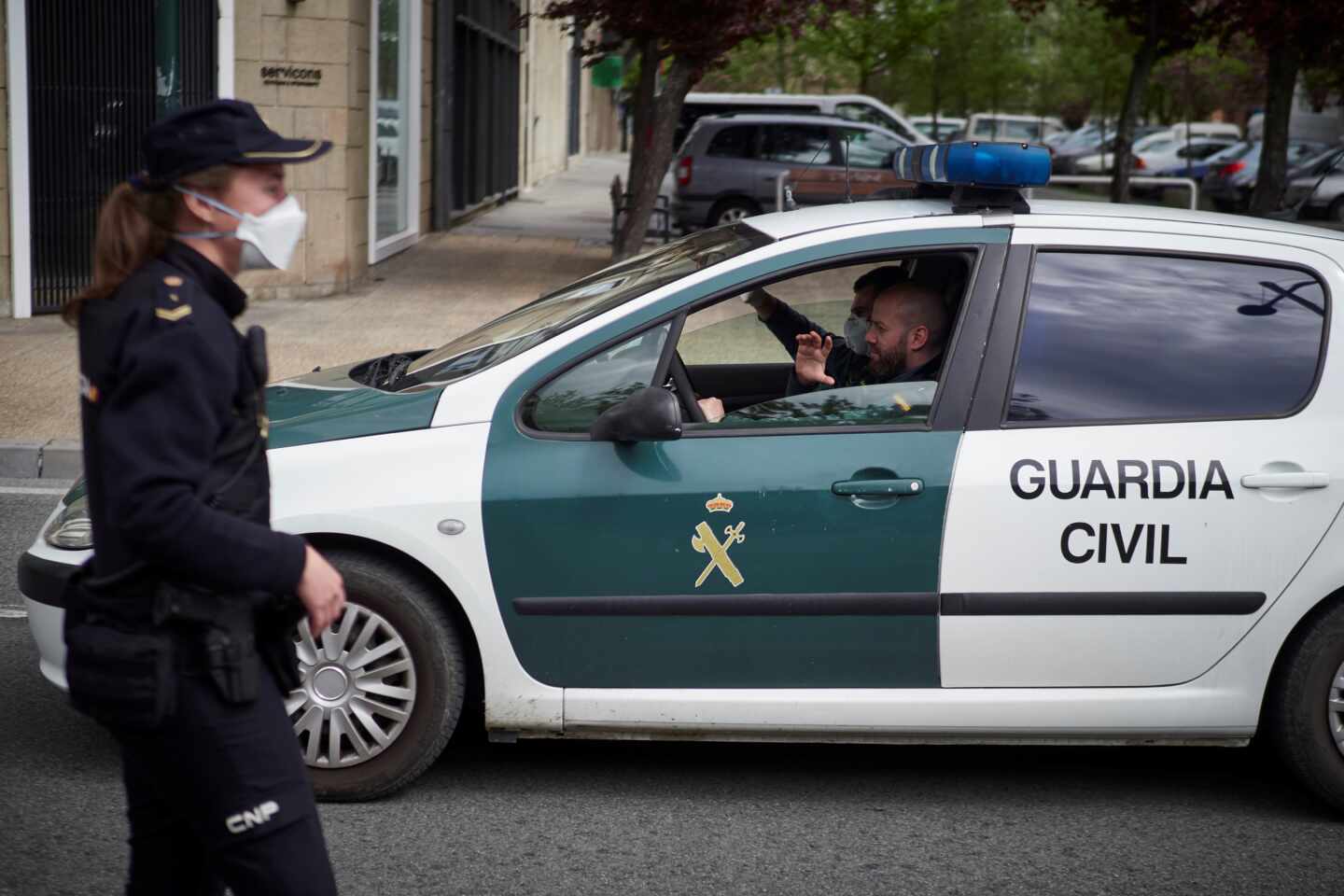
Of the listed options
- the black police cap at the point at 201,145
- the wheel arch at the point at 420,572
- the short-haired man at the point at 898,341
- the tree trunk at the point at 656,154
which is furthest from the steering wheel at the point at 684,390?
the tree trunk at the point at 656,154

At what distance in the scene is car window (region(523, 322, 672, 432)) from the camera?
13.3 ft

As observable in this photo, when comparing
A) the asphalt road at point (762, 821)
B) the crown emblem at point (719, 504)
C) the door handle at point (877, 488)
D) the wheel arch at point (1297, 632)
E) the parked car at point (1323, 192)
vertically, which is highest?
the parked car at point (1323, 192)

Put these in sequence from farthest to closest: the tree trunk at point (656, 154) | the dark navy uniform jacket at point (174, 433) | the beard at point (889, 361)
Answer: the tree trunk at point (656, 154) → the beard at point (889, 361) → the dark navy uniform jacket at point (174, 433)

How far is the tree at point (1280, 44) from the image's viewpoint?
20.4 metres

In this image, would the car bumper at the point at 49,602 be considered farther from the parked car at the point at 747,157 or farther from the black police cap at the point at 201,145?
the parked car at the point at 747,157

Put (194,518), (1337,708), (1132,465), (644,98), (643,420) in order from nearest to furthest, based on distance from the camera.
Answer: (194,518)
(643,420)
(1132,465)
(1337,708)
(644,98)

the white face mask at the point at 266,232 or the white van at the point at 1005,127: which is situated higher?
the white van at the point at 1005,127

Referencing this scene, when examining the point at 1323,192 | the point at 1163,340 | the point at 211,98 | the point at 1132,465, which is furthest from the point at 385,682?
the point at 1323,192

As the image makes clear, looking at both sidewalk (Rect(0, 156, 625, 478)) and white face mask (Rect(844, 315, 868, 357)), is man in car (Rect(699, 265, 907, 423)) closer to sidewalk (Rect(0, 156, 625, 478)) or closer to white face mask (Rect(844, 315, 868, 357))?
white face mask (Rect(844, 315, 868, 357))

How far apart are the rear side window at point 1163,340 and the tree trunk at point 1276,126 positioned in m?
19.3

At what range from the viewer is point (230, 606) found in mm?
2408

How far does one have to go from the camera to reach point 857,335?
488cm

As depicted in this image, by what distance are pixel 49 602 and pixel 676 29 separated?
40.6ft

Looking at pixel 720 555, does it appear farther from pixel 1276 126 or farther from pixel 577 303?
pixel 1276 126
